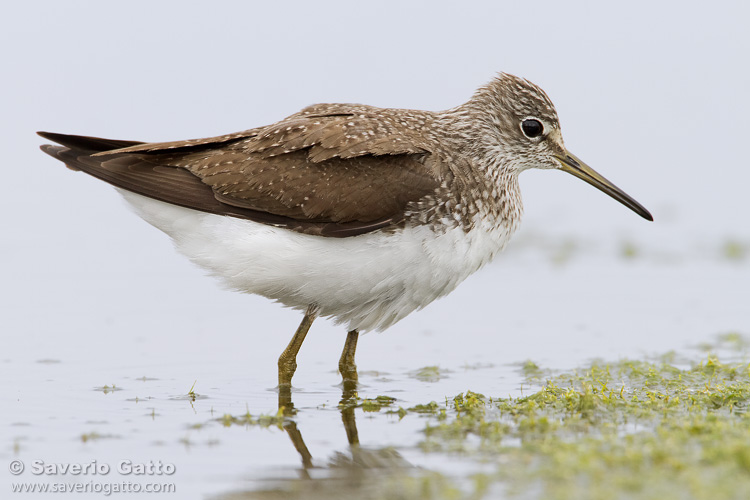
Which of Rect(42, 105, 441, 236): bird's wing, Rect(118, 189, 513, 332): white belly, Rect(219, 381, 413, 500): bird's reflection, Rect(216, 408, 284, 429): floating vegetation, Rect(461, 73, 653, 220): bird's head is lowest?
Rect(219, 381, 413, 500): bird's reflection

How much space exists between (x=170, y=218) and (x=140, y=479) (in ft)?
10.4

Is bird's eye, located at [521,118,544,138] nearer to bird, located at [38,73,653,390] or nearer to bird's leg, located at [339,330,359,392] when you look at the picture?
bird, located at [38,73,653,390]

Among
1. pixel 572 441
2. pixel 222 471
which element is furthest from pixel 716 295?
pixel 222 471

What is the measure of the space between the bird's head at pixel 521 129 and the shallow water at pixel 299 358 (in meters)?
2.24

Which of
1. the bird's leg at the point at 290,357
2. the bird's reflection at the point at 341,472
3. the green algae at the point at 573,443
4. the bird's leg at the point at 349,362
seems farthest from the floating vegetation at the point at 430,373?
the bird's reflection at the point at 341,472

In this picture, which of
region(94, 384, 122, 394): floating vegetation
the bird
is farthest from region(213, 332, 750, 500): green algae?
region(94, 384, 122, 394): floating vegetation

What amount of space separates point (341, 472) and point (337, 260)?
7.65 feet

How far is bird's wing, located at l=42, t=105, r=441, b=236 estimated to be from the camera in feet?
29.5

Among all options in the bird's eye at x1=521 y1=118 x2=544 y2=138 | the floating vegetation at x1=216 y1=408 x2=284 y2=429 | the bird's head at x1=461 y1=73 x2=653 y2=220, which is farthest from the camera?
the bird's eye at x1=521 y1=118 x2=544 y2=138

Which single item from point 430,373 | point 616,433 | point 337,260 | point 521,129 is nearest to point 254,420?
point 337,260

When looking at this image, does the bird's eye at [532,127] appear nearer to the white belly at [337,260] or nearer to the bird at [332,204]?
the bird at [332,204]

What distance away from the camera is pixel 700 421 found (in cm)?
770

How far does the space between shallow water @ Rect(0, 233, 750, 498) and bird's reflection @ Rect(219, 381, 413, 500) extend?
0.02 metres

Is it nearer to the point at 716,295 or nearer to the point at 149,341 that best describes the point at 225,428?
the point at 149,341
